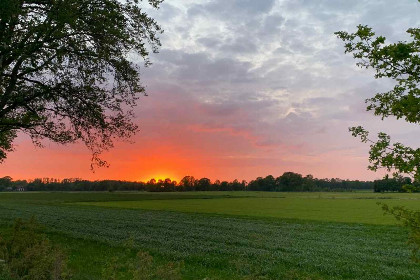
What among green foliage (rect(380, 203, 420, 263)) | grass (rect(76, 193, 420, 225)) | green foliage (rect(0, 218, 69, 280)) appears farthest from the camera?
grass (rect(76, 193, 420, 225))

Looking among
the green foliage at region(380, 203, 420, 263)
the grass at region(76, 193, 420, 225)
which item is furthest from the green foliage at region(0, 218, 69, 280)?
the grass at region(76, 193, 420, 225)

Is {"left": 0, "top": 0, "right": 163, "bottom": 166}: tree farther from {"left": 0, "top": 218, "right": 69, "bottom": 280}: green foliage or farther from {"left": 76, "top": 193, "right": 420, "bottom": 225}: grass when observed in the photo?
{"left": 76, "top": 193, "right": 420, "bottom": 225}: grass

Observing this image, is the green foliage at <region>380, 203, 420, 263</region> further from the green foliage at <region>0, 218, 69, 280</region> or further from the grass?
the grass

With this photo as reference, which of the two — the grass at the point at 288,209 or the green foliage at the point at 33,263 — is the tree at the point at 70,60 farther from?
the grass at the point at 288,209

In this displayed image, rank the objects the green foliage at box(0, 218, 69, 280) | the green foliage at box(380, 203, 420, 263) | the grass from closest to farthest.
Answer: the green foliage at box(380, 203, 420, 263)
the green foliage at box(0, 218, 69, 280)
the grass

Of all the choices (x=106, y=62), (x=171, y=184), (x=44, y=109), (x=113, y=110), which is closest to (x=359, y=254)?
(x=113, y=110)

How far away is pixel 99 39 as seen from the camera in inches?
670

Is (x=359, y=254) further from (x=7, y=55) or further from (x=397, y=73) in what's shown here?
(x=7, y=55)

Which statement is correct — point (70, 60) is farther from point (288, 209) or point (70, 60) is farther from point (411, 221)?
point (288, 209)

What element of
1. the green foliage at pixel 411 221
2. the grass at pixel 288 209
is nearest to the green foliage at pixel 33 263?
the green foliage at pixel 411 221

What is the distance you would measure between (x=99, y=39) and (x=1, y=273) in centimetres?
1118

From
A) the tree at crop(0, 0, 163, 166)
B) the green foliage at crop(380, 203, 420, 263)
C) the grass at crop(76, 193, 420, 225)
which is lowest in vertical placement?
the grass at crop(76, 193, 420, 225)

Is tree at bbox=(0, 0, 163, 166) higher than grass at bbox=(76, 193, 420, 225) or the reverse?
higher

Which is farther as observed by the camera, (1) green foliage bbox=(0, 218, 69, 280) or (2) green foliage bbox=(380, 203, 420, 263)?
(1) green foliage bbox=(0, 218, 69, 280)
